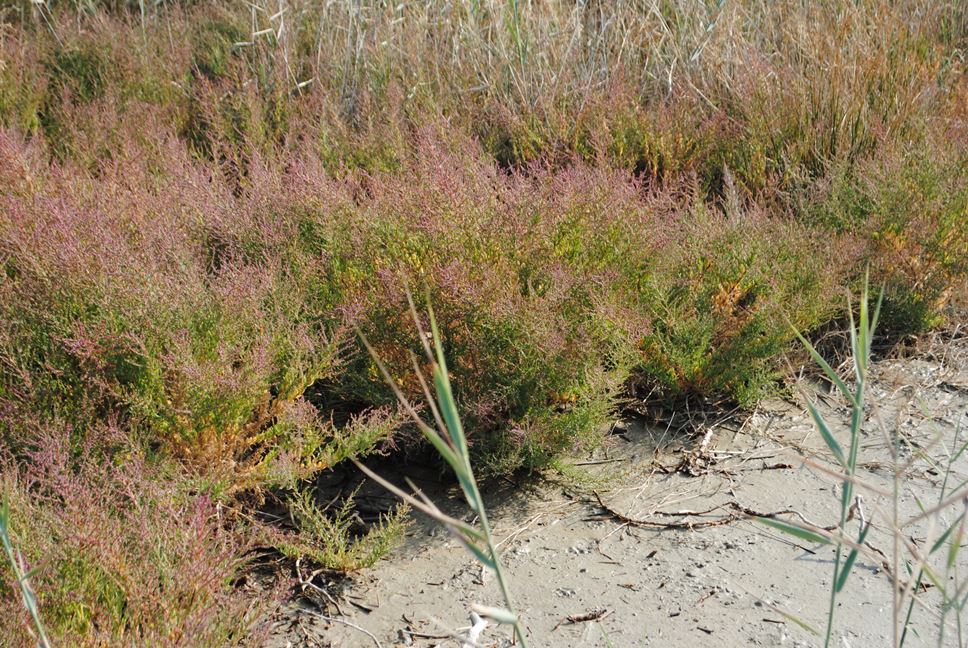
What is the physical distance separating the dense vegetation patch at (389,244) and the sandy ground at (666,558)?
0.59 feet

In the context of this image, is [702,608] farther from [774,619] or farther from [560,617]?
[560,617]

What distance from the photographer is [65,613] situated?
6.56 feet

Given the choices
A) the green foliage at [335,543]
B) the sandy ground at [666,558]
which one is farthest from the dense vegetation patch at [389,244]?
the sandy ground at [666,558]

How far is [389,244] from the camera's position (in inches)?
121

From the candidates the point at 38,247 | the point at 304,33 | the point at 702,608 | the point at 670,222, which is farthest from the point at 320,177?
the point at 304,33

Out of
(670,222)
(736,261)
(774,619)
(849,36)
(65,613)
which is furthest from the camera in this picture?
(849,36)

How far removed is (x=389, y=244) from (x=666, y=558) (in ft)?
→ 4.20

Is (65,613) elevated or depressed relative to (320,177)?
depressed

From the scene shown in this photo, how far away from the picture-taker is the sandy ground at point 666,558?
7.91 feet

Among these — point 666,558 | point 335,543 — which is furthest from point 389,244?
point 666,558

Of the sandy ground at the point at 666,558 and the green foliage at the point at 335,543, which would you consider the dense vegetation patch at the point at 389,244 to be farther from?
the sandy ground at the point at 666,558

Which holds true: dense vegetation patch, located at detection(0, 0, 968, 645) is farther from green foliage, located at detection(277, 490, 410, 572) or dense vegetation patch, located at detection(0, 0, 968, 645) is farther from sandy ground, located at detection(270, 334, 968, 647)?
sandy ground, located at detection(270, 334, 968, 647)

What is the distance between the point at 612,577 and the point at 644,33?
3686 millimetres

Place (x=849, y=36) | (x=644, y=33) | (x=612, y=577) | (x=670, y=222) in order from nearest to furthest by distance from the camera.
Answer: (x=612, y=577), (x=670, y=222), (x=849, y=36), (x=644, y=33)
